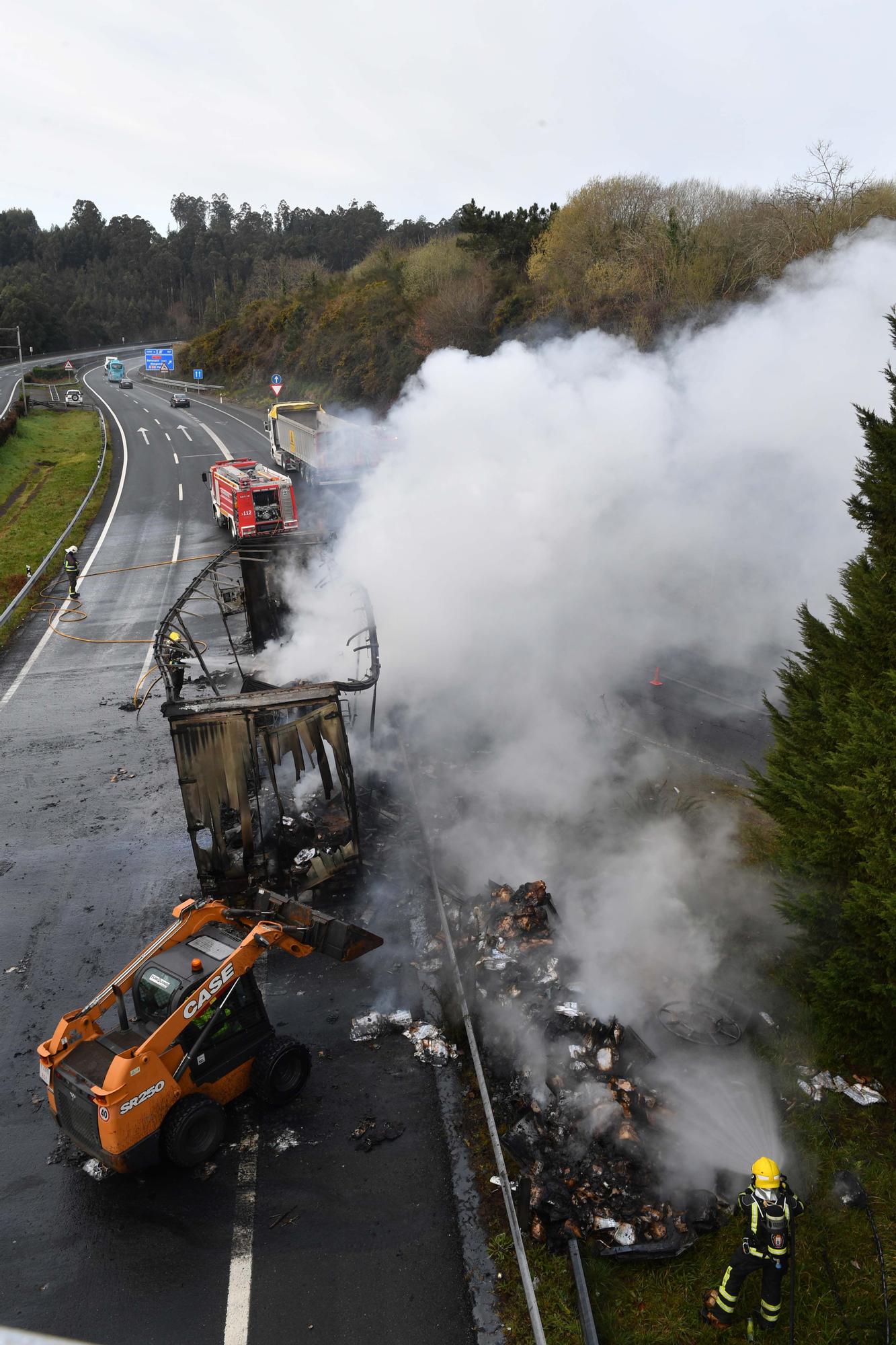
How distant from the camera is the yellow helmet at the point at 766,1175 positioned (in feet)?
18.1

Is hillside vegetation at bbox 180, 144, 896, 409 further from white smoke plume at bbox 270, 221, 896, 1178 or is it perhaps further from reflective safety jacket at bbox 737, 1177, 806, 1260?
reflective safety jacket at bbox 737, 1177, 806, 1260

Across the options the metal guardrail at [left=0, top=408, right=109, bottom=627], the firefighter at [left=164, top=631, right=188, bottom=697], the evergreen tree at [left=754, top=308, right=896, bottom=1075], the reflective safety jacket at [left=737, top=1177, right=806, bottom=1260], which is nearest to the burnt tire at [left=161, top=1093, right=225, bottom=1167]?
the reflective safety jacket at [left=737, top=1177, right=806, bottom=1260]

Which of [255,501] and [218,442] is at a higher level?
[218,442]

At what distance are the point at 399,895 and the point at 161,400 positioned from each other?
5610 cm

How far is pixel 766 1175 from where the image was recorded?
218 inches

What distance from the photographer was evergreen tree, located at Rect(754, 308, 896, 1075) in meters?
7.01

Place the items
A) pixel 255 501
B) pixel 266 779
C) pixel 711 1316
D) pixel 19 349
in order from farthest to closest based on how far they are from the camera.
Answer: pixel 19 349, pixel 255 501, pixel 266 779, pixel 711 1316

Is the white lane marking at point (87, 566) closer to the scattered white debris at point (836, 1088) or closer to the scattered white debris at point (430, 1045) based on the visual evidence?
the scattered white debris at point (430, 1045)

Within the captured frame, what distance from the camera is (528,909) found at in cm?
890

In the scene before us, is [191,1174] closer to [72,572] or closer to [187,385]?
[72,572]

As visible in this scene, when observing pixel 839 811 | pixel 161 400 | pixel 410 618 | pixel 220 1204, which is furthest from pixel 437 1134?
pixel 161 400

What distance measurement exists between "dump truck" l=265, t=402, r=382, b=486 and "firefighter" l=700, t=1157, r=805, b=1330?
19.8 m

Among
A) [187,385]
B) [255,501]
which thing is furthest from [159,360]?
[255,501]

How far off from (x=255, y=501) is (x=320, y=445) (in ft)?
18.0
